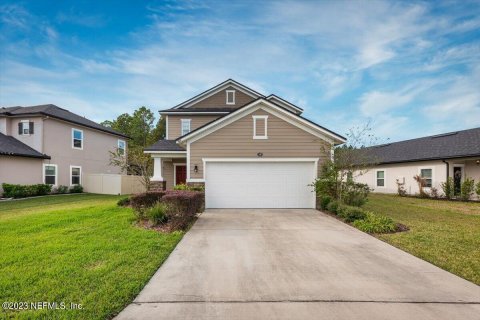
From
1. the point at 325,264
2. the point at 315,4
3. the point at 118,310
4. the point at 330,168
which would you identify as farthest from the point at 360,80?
the point at 118,310

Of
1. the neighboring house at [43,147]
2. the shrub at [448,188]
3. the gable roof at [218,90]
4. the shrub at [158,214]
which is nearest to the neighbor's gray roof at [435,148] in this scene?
the shrub at [448,188]

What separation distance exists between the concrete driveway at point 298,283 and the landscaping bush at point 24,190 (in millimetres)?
15601

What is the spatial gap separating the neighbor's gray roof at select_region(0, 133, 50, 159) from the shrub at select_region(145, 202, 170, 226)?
14.1 m

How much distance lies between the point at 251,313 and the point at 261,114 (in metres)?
9.79

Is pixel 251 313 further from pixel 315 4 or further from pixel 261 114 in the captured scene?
pixel 315 4

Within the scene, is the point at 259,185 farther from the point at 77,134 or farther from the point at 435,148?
the point at 77,134

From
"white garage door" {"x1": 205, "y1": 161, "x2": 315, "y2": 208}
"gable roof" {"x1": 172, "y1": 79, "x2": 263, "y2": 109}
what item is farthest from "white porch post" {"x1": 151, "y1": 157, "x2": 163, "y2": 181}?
"gable roof" {"x1": 172, "y1": 79, "x2": 263, "y2": 109}

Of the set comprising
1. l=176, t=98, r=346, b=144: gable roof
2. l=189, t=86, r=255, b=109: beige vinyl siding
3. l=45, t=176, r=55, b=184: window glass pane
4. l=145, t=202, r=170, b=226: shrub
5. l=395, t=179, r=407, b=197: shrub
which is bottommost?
l=395, t=179, r=407, b=197: shrub

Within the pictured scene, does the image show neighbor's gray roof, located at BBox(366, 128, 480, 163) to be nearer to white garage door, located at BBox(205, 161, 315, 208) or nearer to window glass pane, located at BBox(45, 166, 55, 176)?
white garage door, located at BBox(205, 161, 315, 208)

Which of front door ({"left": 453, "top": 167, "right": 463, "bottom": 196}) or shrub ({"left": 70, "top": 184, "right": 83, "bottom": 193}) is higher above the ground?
front door ({"left": 453, "top": 167, "right": 463, "bottom": 196})

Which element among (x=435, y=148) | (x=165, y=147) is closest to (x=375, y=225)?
(x=165, y=147)

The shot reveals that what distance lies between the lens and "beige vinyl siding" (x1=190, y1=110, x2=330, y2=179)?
11.9m

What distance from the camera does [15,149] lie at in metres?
16.7

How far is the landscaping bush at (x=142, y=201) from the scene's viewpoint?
8711 millimetres
